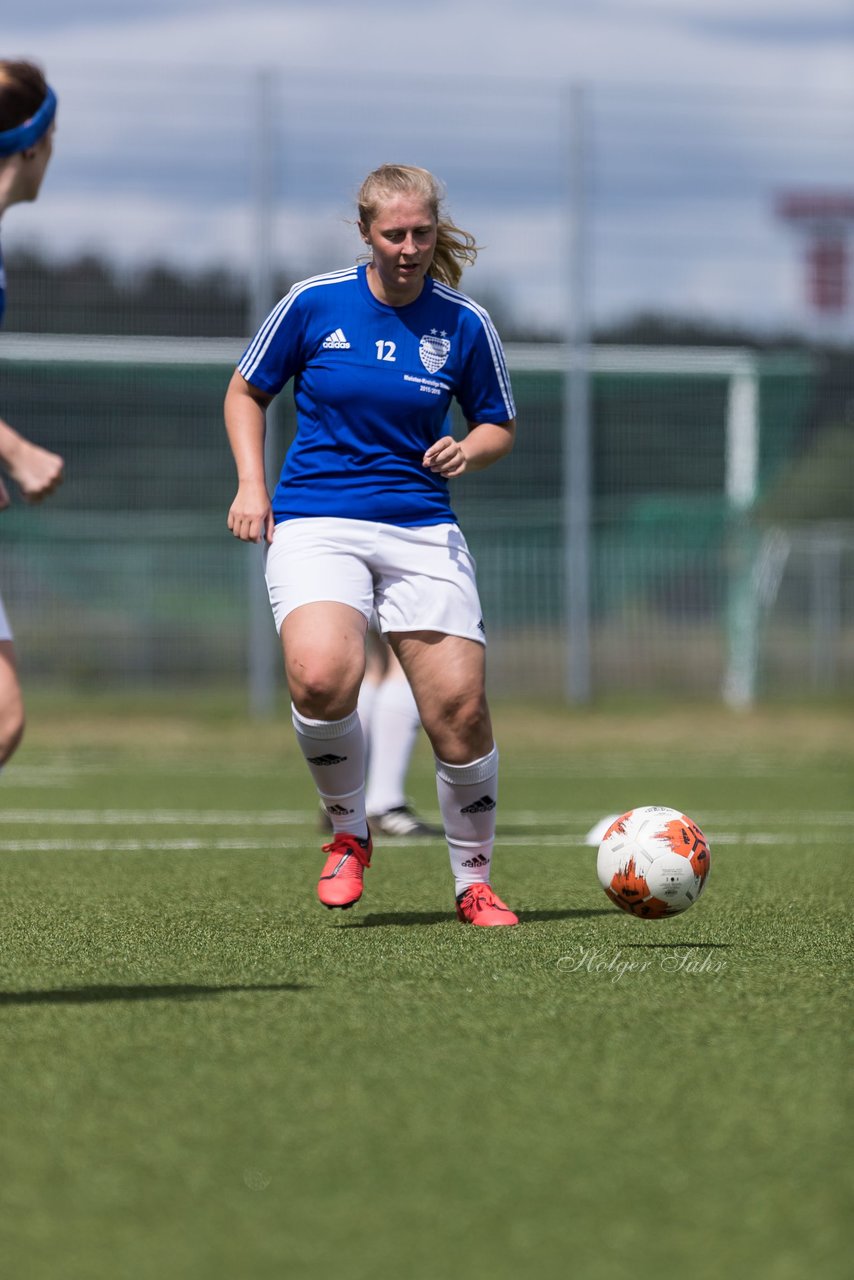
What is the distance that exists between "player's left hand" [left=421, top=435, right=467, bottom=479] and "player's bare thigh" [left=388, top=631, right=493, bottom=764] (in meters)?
0.43

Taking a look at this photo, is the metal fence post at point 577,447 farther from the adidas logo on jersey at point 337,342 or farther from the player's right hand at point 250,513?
the player's right hand at point 250,513

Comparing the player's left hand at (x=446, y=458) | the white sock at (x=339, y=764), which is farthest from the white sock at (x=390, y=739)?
the player's left hand at (x=446, y=458)

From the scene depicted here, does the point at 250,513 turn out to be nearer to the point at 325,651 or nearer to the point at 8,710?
the point at 325,651

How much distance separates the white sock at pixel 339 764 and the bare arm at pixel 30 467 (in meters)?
1.90

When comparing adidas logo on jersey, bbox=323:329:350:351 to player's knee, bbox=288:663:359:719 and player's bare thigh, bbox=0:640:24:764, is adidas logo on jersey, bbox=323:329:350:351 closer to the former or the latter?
player's knee, bbox=288:663:359:719

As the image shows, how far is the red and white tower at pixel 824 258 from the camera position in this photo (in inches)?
711

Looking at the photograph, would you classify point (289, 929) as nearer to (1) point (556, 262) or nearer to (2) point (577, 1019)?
(2) point (577, 1019)

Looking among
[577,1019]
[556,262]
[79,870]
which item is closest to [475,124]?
[556,262]

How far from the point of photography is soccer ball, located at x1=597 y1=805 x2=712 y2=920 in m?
4.85

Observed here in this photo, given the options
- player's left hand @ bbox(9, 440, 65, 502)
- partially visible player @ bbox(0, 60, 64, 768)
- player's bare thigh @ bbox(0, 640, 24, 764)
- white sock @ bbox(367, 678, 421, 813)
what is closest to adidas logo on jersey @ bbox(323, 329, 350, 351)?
partially visible player @ bbox(0, 60, 64, 768)

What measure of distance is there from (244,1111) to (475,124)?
15504 mm

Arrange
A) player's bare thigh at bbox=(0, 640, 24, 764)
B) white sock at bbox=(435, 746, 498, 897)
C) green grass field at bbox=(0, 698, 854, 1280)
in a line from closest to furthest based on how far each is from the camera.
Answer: green grass field at bbox=(0, 698, 854, 1280) → player's bare thigh at bbox=(0, 640, 24, 764) → white sock at bbox=(435, 746, 498, 897)

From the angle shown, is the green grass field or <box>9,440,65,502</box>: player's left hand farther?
<box>9,440,65,502</box>: player's left hand

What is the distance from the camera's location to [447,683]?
500 cm
